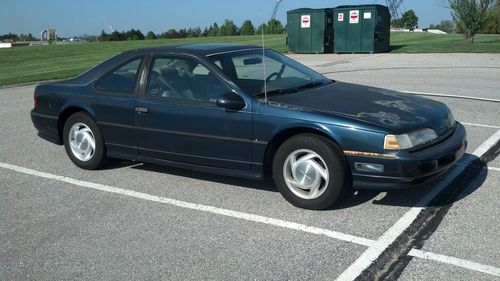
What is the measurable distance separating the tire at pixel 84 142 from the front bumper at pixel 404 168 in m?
2.92

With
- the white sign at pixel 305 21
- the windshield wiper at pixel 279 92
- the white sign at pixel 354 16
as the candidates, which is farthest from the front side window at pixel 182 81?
the white sign at pixel 305 21

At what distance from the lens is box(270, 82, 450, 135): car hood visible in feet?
14.0

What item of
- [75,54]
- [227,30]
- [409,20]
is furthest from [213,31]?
[409,20]

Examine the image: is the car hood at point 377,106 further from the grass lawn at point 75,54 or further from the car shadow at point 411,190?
the grass lawn at point 75,54

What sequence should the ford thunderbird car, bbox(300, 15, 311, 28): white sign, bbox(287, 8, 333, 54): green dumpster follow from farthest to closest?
bbox(300, 15, 311, 28): white sign
bbox(287, 8, 333, 54): green dumpster
the ford thunderbird car

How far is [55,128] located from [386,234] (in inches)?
161

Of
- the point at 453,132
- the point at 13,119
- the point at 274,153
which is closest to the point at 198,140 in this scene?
the point at 274,153

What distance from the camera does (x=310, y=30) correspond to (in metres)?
22.9

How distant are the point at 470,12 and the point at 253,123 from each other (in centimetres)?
2056

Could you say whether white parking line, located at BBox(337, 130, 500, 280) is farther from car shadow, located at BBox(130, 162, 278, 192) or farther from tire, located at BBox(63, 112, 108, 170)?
tire, located at BBox(63, 112, 108, 170)

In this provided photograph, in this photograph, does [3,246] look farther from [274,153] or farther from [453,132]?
[453,132]

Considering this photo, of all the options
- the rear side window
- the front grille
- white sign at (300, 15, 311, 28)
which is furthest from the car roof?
white sign at (300, 15, 311, 28)

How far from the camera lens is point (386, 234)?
3939 mm

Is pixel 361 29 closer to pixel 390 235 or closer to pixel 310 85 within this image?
pixel 310 85
